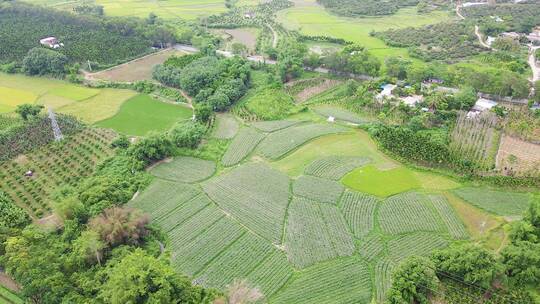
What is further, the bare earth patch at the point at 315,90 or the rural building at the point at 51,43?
the rural building at the point at 51,43

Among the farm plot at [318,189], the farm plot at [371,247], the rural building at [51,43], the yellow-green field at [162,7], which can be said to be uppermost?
the yellow-green field at [162,7]

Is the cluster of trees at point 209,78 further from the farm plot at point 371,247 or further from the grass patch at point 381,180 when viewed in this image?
the farm plot at point 371,247

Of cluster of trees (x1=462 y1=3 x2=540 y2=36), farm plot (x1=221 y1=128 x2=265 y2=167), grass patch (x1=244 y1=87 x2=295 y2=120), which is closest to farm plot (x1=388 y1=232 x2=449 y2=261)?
farm plot (x1=221 y1=128 x2=265 y2=167)

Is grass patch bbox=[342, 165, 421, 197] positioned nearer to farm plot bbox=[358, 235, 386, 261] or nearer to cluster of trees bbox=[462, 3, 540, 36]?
farm plot bbox=[358, 235, 386, 261]

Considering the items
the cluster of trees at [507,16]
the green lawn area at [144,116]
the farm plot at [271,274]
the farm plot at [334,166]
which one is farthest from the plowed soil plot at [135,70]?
the cluster of trees at [507,16]

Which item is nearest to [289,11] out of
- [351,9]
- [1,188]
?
[351,9]

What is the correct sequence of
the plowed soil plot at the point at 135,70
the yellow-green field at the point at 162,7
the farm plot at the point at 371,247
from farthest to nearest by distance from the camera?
the yellow-green field at the point at 162,7
the plowed soil plot at the point at 135,70
the farm plot at the point at 371,247

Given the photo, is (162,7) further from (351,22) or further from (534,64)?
(534,64)
